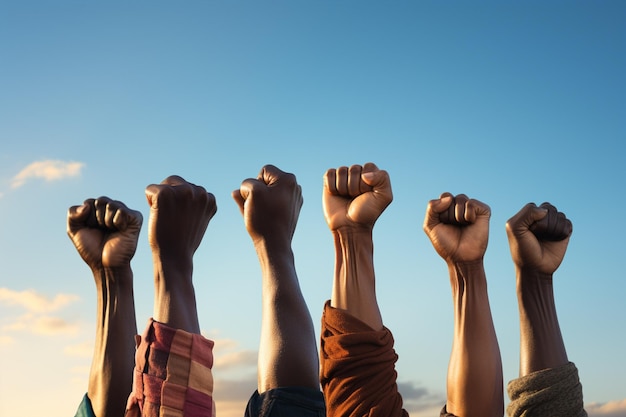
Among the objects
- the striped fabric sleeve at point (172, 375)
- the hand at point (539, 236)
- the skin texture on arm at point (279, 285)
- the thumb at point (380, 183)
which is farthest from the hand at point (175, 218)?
the hand at point (539, 236)

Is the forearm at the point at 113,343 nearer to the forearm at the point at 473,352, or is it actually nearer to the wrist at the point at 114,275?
the wrist at the point at 114,275

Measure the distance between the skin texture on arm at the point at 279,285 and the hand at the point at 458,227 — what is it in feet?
3.34

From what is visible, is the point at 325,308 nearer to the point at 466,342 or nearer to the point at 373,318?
the point at 373,318

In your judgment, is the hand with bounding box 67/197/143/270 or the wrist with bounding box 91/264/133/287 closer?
the hand with bounding box 67/197/143/270

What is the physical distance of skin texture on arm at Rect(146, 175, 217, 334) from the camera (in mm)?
6289

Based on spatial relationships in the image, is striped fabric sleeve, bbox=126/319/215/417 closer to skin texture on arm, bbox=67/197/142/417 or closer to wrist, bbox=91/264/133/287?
skin texture on arm, bbox=67/197/142/417

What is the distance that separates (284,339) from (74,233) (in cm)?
246

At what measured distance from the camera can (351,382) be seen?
5.66 meters

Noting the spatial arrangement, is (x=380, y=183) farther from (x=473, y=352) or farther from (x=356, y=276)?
(x=473, y=352)

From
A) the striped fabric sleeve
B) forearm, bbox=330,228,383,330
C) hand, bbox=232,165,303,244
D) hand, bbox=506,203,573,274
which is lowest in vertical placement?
the striped fabric sleeve

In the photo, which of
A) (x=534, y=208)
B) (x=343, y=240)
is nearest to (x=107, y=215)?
(x=343, y=240)

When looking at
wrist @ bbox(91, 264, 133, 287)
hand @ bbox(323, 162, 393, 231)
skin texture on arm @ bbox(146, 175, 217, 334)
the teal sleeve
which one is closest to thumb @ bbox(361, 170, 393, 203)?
hand @ bbox(323, 162, 393, 231)

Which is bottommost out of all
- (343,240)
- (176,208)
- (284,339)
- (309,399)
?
(309,399)

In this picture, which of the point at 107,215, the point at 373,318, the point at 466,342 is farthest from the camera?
the point at 107,215
